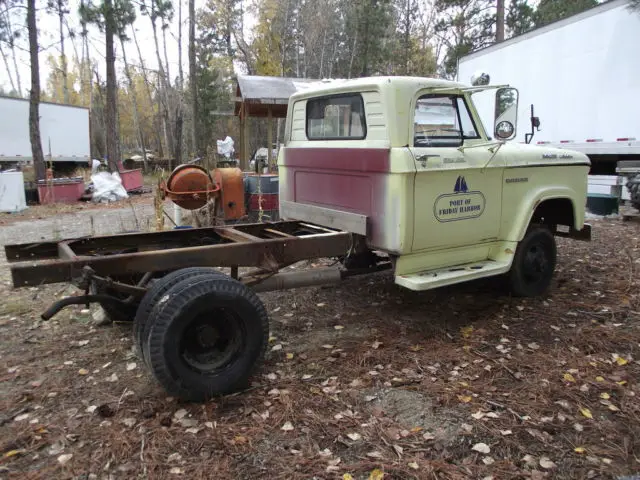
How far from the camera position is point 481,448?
283cm

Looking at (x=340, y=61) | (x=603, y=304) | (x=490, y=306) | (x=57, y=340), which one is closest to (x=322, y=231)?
(x=490, y=306)

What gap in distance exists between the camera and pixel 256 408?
10.6 ft

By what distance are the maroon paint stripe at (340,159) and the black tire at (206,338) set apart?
5.10 ft

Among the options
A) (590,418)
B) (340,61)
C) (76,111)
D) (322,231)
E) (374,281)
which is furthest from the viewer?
(340,61)

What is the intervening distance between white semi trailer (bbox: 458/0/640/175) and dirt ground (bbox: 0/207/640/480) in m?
5.53

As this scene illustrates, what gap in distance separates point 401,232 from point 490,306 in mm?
1604

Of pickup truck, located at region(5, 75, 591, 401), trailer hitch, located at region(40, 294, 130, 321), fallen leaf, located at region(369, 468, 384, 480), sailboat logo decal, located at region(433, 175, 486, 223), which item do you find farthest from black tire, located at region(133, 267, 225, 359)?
sailboat logo decal, located at region(433, 175, 486, 223)

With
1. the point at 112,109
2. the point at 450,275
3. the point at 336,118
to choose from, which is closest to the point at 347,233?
the point at 450,275

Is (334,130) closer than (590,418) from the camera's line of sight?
No

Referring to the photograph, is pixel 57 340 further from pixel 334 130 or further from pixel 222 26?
pixel 222 26

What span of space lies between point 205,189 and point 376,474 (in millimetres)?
5907

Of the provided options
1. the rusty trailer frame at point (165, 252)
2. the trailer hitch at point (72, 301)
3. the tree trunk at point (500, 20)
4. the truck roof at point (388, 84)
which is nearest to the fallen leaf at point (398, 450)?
the rusty trailer frame at point (165, 252)

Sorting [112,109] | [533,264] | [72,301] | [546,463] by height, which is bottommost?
[546,463]

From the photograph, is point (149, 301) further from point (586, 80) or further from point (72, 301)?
point (586, 80)
